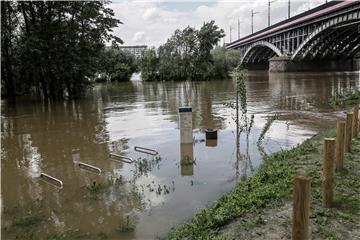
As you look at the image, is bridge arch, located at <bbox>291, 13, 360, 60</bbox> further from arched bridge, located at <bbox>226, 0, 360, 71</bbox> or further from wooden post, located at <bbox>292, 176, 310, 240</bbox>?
wooden post, located at <bbox>292, 176, 310, 240</bbox>

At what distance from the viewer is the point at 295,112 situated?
17.4 metres

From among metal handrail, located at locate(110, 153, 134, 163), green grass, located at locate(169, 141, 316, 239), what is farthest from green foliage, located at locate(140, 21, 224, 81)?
green grass, located at locate(169, 141, 316, 239)

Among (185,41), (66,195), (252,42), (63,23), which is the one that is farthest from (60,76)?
(252,42)

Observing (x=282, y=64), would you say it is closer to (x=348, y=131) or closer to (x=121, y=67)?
(x=121, y=67)

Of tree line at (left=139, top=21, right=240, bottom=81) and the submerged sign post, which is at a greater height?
tree line at (left=139, top=21, right=240, bottom=81)

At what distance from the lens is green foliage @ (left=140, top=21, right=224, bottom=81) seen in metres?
55.9

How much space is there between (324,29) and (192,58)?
18720mm

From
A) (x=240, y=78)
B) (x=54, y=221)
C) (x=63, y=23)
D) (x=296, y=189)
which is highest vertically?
(x=63, y=23)

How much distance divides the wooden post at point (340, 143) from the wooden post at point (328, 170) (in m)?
1.18

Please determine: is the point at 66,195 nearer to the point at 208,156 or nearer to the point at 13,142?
the point at 208,156

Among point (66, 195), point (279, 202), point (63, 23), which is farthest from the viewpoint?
point (63, 23)

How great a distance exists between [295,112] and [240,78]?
7.09m

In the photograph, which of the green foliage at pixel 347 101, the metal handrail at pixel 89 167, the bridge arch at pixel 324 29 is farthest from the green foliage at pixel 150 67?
the metal handrail at pixel 89 167

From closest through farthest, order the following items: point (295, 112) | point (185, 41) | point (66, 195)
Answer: point (66, 195)
point (295, 112)
point (185, 41)
